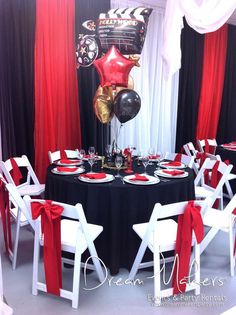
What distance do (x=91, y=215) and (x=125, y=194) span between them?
1.05ft

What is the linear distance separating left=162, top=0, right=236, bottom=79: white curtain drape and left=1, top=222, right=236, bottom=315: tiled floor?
2.17 meters

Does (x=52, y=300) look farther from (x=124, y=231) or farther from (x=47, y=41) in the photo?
(x=47, y=41)

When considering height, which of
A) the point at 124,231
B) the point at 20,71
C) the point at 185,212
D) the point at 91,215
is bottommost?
the point at 124,231

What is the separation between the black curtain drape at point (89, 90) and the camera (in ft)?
13.4

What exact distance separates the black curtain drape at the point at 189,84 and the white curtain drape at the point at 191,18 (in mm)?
2166

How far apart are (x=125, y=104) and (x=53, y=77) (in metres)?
1.69

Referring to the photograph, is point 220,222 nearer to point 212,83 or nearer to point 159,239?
point 159,239

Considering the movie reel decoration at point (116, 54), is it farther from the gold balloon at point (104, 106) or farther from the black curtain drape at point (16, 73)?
the black curtain drape at point (16, 73)

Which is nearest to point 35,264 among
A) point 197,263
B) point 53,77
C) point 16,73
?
point 197,263

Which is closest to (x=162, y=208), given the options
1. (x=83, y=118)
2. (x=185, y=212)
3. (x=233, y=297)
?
(x=185, y=212)

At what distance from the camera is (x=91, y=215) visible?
2.28 m

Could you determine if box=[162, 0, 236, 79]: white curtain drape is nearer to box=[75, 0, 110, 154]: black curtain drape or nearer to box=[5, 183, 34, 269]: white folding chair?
box=[75, 0, 110, 154]: black curtain drape

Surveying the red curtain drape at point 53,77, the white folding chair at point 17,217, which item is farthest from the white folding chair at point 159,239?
the red curtain drape at point 53,77

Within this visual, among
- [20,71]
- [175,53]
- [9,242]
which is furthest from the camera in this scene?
[20,71]
